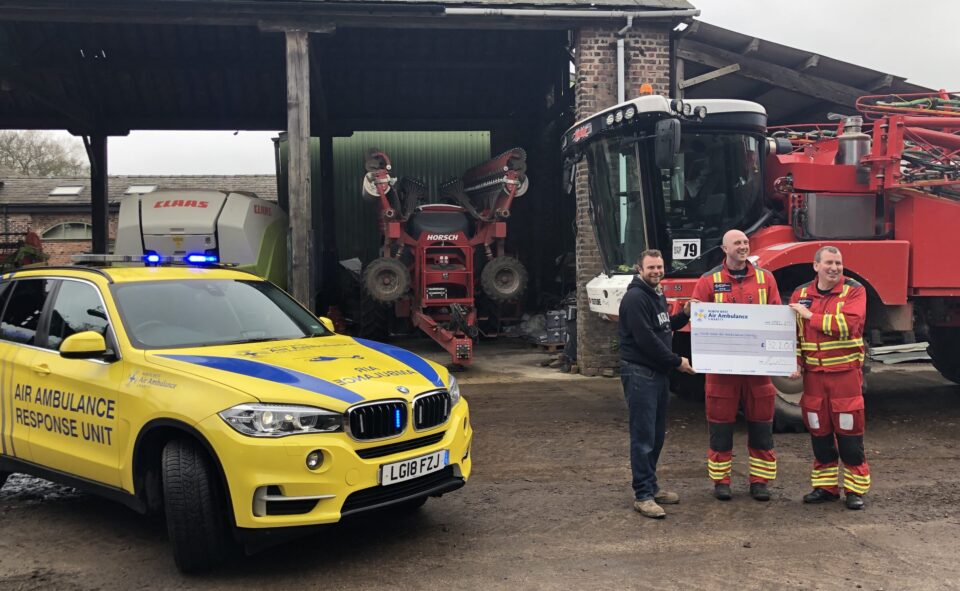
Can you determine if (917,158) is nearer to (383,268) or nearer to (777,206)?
(777,206)

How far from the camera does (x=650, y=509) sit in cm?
472

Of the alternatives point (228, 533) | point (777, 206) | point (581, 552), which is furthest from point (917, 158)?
point (228, 533)

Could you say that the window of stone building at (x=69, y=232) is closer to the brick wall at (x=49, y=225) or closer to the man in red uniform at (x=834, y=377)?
the brick wall at (x=49, y=225)

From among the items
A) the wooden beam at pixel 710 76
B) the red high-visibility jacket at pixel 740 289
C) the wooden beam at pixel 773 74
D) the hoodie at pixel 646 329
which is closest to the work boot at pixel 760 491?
the hoodie at pixel 646 329

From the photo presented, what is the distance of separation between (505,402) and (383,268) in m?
3.84

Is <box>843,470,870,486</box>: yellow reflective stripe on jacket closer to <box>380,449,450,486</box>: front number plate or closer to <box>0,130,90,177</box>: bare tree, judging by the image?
<box>380,449,450,486</box>: front number plate

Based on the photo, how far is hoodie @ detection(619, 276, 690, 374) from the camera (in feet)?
15.3

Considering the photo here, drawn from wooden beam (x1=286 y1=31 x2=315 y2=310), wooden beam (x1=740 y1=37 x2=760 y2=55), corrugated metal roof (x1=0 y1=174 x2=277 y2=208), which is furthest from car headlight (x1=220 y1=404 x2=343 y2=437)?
corrugated metal roof (x1=0 y1=174 x2=277 y2=208)

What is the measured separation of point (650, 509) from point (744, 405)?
107cm

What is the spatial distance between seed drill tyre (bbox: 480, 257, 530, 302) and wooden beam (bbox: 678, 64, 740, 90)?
12.5ft

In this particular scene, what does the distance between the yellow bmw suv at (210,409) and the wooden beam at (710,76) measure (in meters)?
8.01

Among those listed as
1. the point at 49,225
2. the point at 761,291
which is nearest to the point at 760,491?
the point at 761,291

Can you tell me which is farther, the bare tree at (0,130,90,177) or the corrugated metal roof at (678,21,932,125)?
the bare tree at (0,130,90,177)

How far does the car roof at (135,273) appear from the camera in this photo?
470 cm
